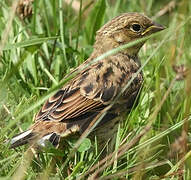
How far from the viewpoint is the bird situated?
12.5 ft

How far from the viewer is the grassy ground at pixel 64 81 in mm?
3221

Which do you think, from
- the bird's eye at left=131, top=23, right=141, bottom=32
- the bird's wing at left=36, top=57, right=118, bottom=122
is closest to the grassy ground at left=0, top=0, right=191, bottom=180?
the bird's wing at left=36, top=57, right=118, bottom=122

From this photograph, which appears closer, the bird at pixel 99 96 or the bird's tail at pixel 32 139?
the bird's tail at pixel 32 139

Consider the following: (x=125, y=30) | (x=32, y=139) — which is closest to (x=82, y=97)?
(x=32, y=139)

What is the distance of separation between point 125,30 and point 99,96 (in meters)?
0.73

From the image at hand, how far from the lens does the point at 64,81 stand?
2.96 metres

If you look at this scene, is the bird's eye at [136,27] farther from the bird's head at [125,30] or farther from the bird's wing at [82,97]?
the bird's wing at [82,97]

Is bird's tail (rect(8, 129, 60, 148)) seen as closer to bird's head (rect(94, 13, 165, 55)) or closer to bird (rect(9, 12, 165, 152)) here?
bird (rect(9, 12, 165, 152))

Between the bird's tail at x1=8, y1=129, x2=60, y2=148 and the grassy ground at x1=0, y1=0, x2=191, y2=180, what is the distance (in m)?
0.06

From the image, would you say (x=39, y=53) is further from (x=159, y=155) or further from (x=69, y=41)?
(x=159, y=155)

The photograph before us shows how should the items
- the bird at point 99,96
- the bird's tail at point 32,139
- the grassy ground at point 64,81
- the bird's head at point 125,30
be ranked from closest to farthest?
1. the grassy ground at point 64,81
2. the bird's tail at point 32,139
3. the bird at point 99,96
4. the bird's head at point 125,30

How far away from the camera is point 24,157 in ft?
11.4

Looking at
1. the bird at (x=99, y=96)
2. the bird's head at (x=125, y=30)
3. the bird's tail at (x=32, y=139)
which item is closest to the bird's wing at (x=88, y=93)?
the bird at (x=99, y=96)

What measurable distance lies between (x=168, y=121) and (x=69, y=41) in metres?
1.27
